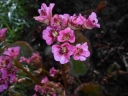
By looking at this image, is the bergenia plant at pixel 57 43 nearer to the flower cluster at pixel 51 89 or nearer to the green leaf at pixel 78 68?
the flower cluster at pixel 51 89

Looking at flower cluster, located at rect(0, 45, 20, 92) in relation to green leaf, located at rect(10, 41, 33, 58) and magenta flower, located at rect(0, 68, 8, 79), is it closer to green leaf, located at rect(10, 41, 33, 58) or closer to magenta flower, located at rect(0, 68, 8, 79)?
magenta flower, located at rect(0, 68, 8, 79)

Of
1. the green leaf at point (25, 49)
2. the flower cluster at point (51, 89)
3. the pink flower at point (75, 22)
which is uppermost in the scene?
the green leaf at point (25, 49)

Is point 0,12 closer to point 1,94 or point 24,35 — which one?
point 24,35

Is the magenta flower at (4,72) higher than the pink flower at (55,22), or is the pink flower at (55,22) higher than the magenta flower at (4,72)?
the pink flower at (55,22)

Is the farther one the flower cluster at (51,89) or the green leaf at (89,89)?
the green leaf at (89,89)

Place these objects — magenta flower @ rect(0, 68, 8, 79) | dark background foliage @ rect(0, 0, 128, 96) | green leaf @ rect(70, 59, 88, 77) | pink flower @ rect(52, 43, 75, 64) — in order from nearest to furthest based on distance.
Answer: pink flower @ rect(52, 43, 75, 64), magenta flower @ rect(0, 68, 8, 79), green leaf @ rect(70, 59, 88, 77), dark background foliage @ rect(0, 0, 128, 96)

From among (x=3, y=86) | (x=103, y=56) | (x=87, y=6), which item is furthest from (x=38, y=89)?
(x=87, y=6)

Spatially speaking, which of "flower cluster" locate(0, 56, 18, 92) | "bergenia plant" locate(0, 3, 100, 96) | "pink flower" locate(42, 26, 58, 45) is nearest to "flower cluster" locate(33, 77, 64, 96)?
"bergenia plant" locate(0, 3, 100, 96)

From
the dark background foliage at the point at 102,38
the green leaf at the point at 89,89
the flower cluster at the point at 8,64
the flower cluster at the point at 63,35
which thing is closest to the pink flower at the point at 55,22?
the flower cluster at the point at 63,35

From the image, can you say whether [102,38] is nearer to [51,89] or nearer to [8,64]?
[51,89]
